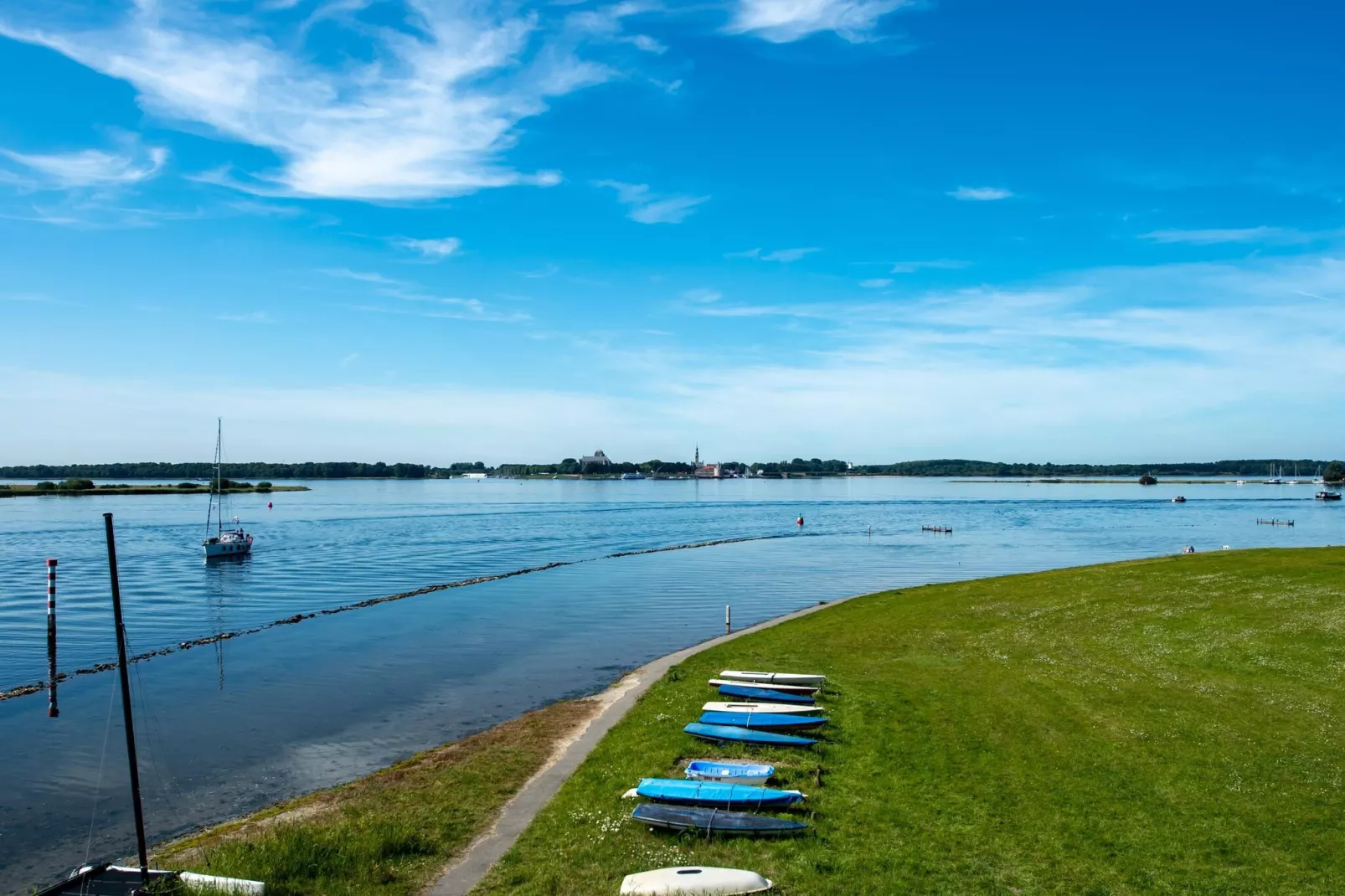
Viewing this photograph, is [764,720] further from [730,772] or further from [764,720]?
[730,772]

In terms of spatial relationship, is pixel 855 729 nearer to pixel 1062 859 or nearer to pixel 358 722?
pixel 1062 859

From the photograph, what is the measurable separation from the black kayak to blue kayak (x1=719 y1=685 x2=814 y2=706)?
770cm

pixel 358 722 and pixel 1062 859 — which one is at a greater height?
pixel 1062 859

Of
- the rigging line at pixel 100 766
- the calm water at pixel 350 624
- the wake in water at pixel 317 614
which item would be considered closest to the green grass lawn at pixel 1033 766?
the calm water at pixel 350 624

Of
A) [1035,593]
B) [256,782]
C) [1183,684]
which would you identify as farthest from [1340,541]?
[256,782]

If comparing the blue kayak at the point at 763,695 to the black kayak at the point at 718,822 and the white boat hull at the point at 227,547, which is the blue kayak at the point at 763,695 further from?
the white boat hull at the point at 227,547

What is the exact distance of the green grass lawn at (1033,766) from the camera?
13.2 metres

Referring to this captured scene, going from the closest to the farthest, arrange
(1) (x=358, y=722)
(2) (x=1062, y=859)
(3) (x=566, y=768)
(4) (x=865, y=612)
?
(2) (x=1062, y=859) → (3) (x=566, y=768) → (1) (x=358, y=722) → (4) (x=865, y=612)

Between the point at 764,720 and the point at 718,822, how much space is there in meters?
5.97

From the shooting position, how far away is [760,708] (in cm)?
2136

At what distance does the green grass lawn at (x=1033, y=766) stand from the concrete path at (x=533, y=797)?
0.44 metres

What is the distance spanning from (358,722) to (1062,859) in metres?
21.1

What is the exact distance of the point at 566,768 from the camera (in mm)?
19062

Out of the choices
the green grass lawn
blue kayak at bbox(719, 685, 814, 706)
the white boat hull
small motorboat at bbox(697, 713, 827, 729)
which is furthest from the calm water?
the green grass lawn
